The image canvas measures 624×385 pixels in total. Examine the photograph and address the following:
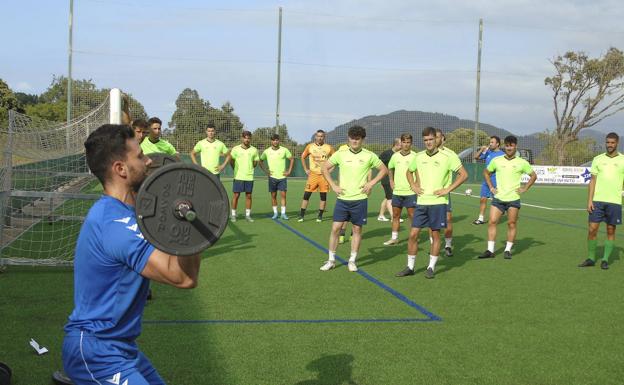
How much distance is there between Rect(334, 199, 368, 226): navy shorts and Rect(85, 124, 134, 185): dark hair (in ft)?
20.9

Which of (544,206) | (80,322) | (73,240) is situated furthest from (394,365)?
(544,206)

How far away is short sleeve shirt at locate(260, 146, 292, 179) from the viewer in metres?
15.1

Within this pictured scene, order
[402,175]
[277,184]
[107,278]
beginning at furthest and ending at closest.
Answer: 1. [277,184]
2. [402,175]
3. [107,278]

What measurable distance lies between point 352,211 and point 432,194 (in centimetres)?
115

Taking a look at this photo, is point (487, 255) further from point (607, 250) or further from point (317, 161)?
point (317, 161)

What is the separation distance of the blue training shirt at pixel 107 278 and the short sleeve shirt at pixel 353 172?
632cm

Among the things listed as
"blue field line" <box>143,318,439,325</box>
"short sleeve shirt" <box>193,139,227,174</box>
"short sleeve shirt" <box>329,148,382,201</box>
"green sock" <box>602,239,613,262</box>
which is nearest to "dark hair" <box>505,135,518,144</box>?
"green sock" <box>602,239,613,262</box>

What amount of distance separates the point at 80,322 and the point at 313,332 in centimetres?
341

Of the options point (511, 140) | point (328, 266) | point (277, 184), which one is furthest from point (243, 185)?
point (511, 140)

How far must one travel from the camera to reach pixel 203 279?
8094mm

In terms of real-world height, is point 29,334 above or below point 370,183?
below

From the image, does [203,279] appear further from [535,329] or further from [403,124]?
[403,124]

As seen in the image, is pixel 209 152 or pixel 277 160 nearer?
pixel 209 152

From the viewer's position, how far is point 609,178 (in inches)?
372
